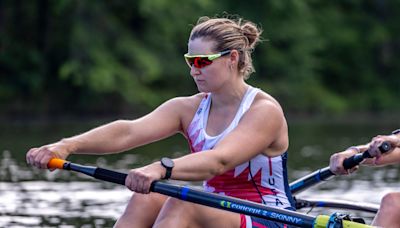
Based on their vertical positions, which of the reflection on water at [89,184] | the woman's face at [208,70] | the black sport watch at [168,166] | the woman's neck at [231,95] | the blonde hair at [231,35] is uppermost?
the reflection on water at [89,184]

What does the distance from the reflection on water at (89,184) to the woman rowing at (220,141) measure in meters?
3.39

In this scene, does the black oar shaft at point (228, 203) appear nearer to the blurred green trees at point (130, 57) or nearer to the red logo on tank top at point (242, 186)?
the red logo on tank top at point (242, 186)

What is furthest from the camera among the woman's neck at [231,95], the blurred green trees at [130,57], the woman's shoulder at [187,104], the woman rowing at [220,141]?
the blurred green trees at [130,57]

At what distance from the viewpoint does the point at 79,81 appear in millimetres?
30562

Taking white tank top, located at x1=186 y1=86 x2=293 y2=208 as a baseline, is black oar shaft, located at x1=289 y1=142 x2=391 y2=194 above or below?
above

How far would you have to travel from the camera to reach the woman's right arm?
658cm

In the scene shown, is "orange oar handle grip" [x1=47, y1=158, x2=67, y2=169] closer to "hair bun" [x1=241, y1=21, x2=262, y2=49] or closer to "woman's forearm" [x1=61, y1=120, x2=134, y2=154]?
"woman's forearm" [x1=61, y1=120, x2=134, y2=154]

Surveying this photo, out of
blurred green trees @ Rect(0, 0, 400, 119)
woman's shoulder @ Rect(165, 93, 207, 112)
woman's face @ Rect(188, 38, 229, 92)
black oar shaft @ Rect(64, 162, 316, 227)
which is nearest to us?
black oar shaft @ Rect(64, 162, 316, 227)

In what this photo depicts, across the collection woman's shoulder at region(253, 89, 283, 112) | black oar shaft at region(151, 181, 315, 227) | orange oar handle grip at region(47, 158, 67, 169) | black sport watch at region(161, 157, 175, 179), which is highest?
woman's shoulder at region(253, 89, 283, 112)

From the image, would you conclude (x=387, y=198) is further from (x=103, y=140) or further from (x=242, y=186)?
(x=103, y=140)

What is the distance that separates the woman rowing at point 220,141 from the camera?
5965 mm

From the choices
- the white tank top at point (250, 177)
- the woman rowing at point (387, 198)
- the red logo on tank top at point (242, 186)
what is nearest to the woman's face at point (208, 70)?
the white tank top at point (250, 177)

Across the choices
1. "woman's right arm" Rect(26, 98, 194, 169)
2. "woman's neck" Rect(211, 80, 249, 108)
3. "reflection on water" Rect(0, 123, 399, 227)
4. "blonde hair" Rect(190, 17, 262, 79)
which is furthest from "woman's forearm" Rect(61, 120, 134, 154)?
"reflection on water" Rect(0, 123, 399, 227)

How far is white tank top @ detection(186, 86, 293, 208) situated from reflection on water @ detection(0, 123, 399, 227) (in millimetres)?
3617
